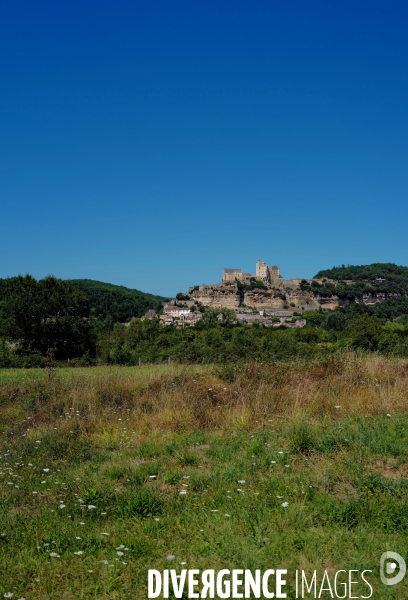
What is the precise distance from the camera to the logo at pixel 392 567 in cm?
337

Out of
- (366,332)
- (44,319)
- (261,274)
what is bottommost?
(366,332)

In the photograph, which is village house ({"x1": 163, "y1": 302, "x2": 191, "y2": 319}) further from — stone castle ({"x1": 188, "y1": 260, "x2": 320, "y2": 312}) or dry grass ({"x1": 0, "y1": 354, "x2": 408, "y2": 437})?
dry grass ({"x1": 0, "y1": 354, "x2": 408, "y2": 437})

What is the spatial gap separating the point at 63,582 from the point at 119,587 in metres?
0.42

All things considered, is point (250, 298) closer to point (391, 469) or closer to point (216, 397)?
point (216, 397)

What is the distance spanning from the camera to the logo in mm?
3365

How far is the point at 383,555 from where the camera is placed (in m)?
3.62

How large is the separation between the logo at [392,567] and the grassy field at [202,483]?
0.05 m

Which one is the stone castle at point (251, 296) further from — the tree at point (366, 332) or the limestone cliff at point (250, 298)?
the tree at point (366, 332)

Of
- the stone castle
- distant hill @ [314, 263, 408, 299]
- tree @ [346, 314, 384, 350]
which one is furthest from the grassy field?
distant hill @ [314, 263, 408, 299]

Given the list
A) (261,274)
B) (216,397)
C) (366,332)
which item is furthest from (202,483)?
(261,274)

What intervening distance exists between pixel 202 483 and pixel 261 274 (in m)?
158

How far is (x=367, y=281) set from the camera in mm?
142250

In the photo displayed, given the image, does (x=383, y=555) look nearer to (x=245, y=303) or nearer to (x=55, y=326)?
(x=55, y=326)

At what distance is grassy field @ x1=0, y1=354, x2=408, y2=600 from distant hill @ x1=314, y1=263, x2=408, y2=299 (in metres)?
128
